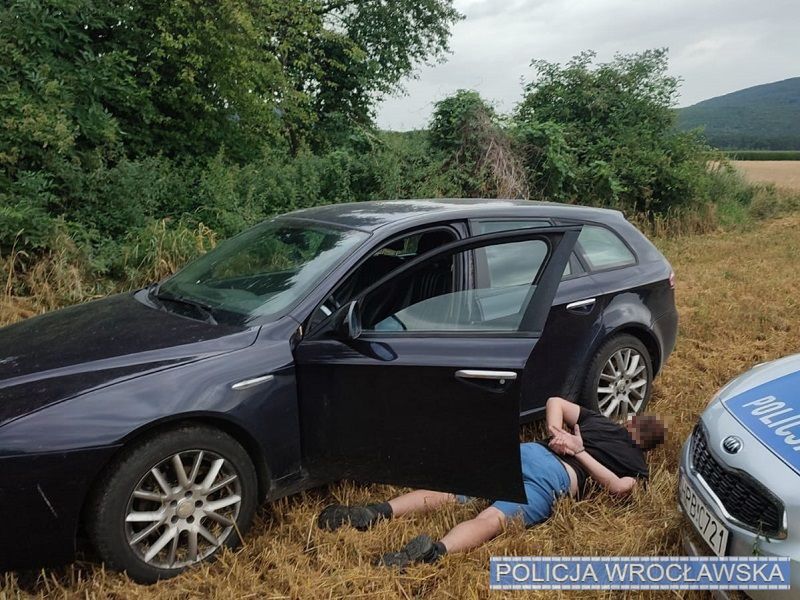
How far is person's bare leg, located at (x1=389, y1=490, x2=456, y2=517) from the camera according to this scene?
3.11 m

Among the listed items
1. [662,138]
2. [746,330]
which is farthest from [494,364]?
[662,138]

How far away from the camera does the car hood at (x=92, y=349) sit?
248cm

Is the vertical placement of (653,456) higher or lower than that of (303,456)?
lower

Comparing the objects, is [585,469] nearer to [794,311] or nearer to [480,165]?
[794,311]

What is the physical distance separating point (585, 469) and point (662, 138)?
11.5m

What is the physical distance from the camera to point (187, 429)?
2.59m

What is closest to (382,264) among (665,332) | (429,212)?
(429,212)

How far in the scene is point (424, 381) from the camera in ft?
8.99

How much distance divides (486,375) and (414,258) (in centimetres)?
62

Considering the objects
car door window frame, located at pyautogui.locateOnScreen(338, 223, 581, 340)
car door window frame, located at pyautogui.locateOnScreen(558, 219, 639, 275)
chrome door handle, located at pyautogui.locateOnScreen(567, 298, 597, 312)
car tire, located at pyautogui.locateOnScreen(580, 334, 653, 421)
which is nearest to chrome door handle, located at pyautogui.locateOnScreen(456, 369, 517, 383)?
car door window frame, located at pyautogui.locateOnScreen(338, 223, 581, 340)

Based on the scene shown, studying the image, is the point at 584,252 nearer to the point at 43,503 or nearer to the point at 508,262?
the point at 508,262

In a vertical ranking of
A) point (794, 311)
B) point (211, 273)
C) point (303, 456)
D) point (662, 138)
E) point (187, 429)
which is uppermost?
point (662, 138)

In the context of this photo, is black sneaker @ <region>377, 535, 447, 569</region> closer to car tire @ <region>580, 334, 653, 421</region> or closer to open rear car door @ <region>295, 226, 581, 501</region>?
open rear car door @ <region>295, 226, 581, 501</region>

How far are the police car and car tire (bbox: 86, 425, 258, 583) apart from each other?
1808mm
